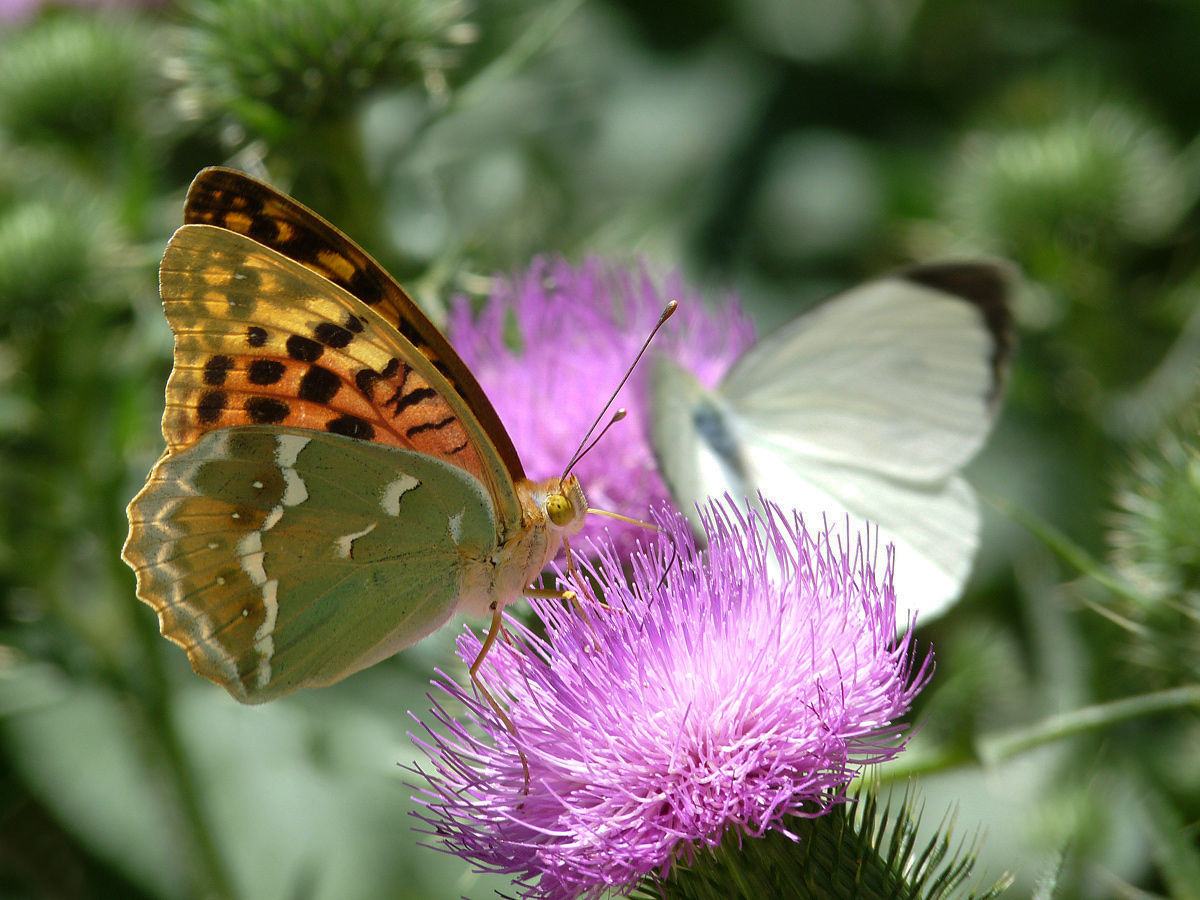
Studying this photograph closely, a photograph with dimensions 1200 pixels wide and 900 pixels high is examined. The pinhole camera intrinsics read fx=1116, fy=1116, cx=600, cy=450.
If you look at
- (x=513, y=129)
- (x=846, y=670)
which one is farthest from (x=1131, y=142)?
(x=846, y=670)

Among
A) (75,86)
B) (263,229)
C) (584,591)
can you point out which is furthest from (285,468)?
(75,86)

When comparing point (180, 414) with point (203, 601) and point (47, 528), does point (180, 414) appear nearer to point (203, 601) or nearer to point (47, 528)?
point (203, 601)

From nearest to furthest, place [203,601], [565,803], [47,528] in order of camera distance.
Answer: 1. [565,803]
2. [203,601]
3. [47,528]

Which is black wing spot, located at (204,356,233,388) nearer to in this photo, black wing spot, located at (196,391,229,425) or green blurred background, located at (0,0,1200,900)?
black wing spot, located at (196,391,229,425)

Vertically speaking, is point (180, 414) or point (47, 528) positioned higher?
point (180, 414)

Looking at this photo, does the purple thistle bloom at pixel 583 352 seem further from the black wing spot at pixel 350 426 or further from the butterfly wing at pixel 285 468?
the black wing spot at pixel 350 426

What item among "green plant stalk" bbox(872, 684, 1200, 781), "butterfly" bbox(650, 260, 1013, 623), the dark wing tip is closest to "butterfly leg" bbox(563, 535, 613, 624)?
"butterfly" bbox(650, 260, 1013, 623)
